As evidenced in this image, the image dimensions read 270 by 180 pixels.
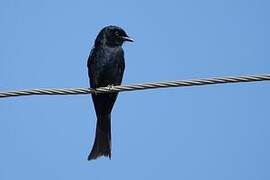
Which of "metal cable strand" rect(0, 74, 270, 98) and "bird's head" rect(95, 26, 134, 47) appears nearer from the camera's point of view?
"metal cable strand" rect(0, 74, 270, 98)

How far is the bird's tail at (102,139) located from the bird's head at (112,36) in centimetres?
90

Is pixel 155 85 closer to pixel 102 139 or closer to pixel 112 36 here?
pixel 102 139

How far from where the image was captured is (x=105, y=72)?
7387mm

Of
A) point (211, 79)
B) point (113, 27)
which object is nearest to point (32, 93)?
point (211, 79)

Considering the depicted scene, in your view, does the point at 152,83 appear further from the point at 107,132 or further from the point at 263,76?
the point at 107,132

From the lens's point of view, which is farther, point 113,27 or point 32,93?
point 113,27

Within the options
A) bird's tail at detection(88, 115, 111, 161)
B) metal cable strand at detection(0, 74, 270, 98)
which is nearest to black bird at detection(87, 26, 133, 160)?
bird's tail at detection(88, 115, 111, 161)

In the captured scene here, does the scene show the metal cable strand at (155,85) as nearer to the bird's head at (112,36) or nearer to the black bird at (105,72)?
the black bird at (105,72)

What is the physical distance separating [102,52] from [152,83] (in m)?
2.66

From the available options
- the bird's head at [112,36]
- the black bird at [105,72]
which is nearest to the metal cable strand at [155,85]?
the black bird at [105,72]

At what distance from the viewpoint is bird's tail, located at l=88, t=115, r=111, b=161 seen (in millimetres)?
7270

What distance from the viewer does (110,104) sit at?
7.57 meters

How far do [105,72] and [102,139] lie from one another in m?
0.79

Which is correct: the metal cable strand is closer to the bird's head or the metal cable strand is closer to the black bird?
the black bird
